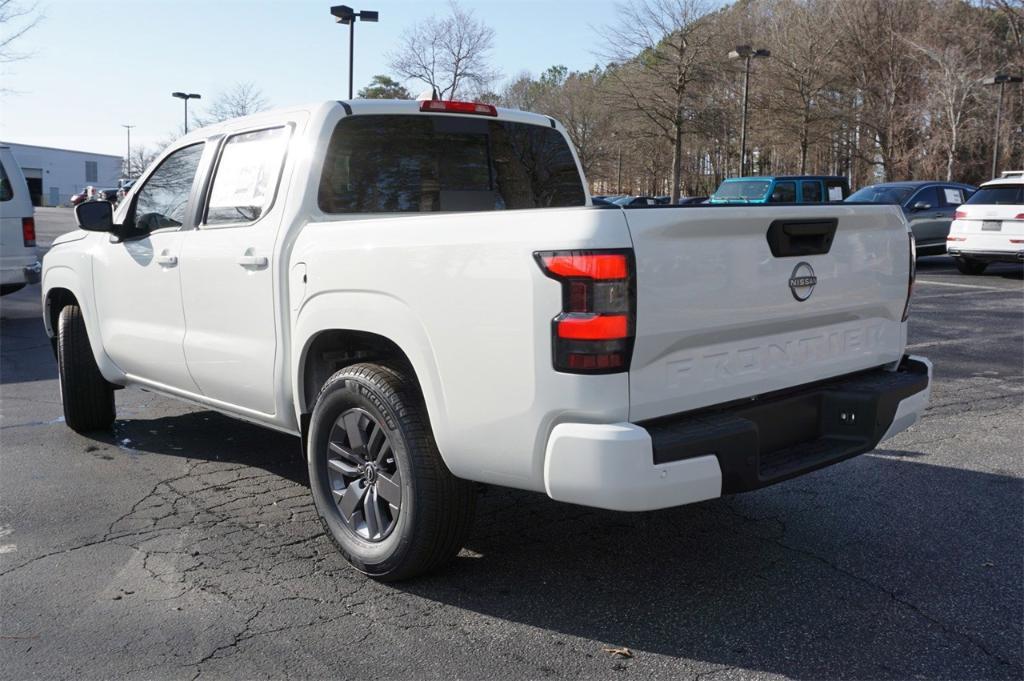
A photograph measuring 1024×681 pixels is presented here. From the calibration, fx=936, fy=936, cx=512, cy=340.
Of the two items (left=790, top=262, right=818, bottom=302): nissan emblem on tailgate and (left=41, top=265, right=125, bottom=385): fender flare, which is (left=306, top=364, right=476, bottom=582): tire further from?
(left=41, top=265, right=125, bottom=385): fender flare

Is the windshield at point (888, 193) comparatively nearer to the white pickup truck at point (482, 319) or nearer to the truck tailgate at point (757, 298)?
the white pickup truck at point (482, 319)

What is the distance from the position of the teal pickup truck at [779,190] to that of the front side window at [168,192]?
50.9 feet

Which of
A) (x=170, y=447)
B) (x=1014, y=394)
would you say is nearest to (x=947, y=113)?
(x=1014, y=394)

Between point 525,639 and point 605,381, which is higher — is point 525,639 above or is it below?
below

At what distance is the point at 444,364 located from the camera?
3.23 metres

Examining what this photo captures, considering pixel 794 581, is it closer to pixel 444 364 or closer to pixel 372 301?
pixel 444 364

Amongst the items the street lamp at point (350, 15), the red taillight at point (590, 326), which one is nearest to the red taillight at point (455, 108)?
the red taillight at point (590, 326)

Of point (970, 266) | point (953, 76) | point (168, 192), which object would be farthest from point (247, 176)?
point (953, 76)

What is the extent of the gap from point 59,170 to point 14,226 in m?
105

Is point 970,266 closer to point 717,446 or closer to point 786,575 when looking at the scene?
point 786,575

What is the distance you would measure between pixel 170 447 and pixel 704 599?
3.58 meters

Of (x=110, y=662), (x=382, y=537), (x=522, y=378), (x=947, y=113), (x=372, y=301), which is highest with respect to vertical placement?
(x=947, y=113)

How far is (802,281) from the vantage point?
3457mm

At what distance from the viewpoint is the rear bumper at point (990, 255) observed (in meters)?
16.1
